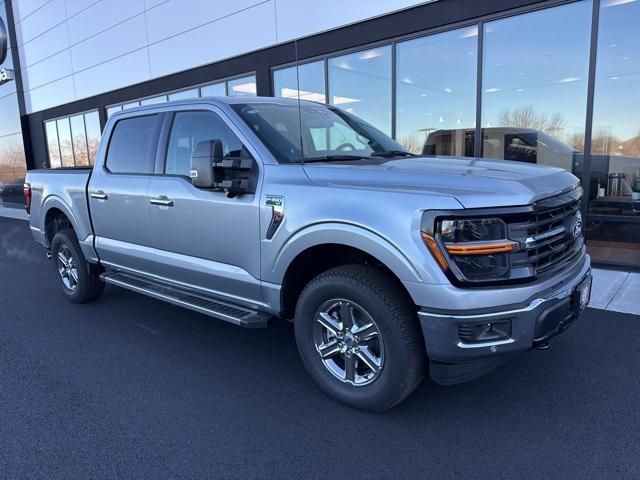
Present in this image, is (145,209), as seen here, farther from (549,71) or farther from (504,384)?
(549,71)

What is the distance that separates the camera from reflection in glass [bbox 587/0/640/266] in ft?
22.0

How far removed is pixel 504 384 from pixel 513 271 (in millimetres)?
1202

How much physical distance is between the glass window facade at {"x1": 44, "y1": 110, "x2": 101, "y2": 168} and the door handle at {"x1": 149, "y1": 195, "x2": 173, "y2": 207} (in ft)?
43.6

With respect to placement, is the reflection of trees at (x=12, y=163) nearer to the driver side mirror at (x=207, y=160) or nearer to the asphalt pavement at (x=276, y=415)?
the asphalt pavement at (x=276, y=415)

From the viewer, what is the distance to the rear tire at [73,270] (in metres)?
5.30

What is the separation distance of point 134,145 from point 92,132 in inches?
525

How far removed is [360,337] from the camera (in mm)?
3012

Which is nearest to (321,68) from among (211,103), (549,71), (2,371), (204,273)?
(549,71)

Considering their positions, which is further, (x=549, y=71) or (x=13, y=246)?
(x=13, y=246)

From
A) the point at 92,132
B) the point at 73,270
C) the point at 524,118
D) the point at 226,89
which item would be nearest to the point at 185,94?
the point at 226,89

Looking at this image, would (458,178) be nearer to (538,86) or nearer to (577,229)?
(577,229)

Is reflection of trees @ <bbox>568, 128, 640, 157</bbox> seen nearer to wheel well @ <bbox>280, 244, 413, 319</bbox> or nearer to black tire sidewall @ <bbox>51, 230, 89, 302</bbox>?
wheel well @ <bbox>280, 244, 413, 319</bbox>

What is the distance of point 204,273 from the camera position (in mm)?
3768

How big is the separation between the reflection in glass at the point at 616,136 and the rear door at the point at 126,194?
5.73 meters
